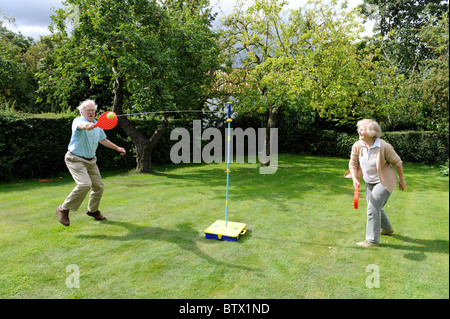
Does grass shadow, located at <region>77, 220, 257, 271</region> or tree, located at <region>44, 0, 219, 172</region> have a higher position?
tree, located at <region>44, 0, 219, 172</region>

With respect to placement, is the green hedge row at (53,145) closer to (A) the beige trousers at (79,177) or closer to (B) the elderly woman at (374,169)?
(B) the elderly woman at (374,169)

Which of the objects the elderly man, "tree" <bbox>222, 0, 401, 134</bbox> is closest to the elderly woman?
the elderly man

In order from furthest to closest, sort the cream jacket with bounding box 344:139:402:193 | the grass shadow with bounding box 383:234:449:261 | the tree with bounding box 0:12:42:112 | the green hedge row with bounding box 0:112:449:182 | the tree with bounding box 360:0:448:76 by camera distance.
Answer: the tree with bounding box 360:0:448:76 < the tree with bounding box 0:12:42:112 < the green hedge row with bounding box 0:112:449:182 < the grass shadow with bounding box 383:234:449:261 < the cream jacket with bounding box 344:139:402:193

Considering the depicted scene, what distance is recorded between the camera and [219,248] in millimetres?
4770

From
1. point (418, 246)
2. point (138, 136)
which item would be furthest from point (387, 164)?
point (138, 136)

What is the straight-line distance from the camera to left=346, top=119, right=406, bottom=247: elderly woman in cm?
442

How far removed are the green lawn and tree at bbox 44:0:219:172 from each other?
163 inches

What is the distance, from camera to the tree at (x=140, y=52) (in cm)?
1005

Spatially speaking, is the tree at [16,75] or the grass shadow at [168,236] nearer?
the grass shadow at [168,236]

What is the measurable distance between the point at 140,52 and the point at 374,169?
8684 mm

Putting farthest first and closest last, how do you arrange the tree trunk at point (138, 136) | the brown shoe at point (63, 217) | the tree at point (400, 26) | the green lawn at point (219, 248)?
the tree at point (400, 26) < the tree trunk at point (138, 136) < the brown shoe at point (63, 217) < the green lawn at point (219, 248)

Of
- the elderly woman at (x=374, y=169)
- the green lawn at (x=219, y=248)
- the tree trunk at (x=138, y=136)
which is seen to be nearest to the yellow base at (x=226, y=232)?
the green lawn at (x=219, y=248)

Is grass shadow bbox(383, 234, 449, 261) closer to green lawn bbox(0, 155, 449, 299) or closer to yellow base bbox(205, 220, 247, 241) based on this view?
green lawn bbox(0, 155, 449, 299)

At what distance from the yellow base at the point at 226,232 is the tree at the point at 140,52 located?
6526 mm
